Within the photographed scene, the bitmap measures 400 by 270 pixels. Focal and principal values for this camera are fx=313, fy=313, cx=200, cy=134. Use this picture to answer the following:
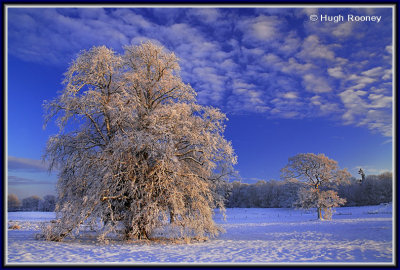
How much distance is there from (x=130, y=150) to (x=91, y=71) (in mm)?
4465

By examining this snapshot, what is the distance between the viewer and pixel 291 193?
137ft

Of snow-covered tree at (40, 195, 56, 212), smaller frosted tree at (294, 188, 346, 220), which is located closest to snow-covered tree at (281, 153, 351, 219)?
smaller frosted tree at (294, 188, 346, 220)

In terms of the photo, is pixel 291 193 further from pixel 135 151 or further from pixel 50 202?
pixel 135 151

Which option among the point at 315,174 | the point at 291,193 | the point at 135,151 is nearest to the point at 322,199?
the point at 315,174

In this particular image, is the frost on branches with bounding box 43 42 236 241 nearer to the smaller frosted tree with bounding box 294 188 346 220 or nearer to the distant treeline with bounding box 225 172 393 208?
the distant treeline with bounding box 225 172 393 208

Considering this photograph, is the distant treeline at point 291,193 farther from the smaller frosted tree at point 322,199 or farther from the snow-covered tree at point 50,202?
the snow-covered tree at point 50,202

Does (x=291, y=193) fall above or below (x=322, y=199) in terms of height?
above

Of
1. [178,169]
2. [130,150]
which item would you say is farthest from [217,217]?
[130,150]

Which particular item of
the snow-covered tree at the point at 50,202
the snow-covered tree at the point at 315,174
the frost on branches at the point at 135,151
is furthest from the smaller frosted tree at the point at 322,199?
the snow-covered tree at the point at 50,202

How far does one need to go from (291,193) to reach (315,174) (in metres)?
9.99
